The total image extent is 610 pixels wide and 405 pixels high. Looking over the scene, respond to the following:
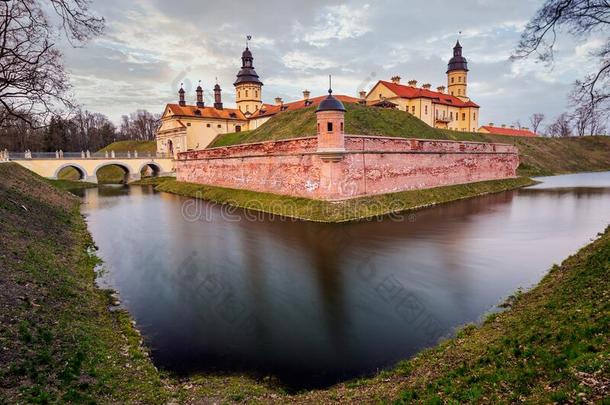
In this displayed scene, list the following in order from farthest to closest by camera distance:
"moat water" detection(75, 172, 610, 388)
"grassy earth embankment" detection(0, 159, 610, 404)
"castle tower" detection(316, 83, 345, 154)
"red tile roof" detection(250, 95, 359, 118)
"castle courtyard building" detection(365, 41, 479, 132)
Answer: "castle courtyard building" detection(365, 41, 479, 132), "red tile roof" detection(250, 95, 359, 118), "castle tower" detection(316, 83, 345, 154), "moat water" detection(75, 172, 610, 388), "grassy earth embankment" detection(0, 159, 610, 404)

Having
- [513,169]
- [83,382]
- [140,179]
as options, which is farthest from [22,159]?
[513,169]

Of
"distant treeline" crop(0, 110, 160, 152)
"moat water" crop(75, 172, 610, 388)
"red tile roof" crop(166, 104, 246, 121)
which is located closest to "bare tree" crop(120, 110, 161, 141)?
"distant treeline" crop(0, 110, 160, 152)

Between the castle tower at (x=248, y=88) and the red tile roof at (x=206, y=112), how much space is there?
56.5 inches

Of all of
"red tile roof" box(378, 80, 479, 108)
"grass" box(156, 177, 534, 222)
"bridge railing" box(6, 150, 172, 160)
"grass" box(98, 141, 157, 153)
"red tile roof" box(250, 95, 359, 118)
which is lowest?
"grass" box(156, 177, 534, 222)

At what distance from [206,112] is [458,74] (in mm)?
38869

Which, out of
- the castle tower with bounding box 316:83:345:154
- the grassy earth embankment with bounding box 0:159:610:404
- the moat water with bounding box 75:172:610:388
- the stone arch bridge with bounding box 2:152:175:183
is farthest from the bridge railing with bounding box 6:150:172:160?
the grassy earth embankment with bounding box 0:159:610:404

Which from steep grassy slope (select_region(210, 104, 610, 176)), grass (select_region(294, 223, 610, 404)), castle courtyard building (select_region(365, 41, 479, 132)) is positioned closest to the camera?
grass (select_region(294, 223, 610, 404))

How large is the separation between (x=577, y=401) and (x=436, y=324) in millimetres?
3851

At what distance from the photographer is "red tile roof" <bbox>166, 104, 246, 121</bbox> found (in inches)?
1916

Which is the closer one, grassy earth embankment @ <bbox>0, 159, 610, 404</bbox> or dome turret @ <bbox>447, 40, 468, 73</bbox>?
grassy earth embankment @ <bbox>0, 159, 610, 404</bbox>

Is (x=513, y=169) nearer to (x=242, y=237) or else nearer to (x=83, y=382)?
(x=242, y=237)

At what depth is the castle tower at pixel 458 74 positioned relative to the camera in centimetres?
5616

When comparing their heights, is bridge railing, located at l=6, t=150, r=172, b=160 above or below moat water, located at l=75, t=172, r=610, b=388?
above

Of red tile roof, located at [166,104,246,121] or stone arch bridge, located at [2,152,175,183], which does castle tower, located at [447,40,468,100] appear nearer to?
red tile roof, located at [166,104,246,121]
